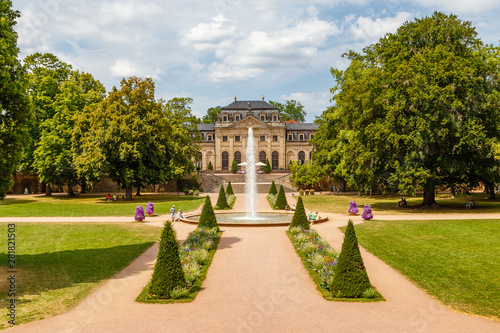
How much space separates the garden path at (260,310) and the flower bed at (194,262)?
29 cm

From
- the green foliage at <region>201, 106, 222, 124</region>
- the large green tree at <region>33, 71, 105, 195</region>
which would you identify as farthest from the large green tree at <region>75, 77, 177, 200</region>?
the green foliage at <region>201, 106, 222, 124</region>

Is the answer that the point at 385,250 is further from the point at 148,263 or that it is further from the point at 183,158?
the point at 183,158

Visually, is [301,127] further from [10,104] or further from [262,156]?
[10,104]

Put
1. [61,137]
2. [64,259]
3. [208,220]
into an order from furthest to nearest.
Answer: [61,137] < [208,220] < [64,259]

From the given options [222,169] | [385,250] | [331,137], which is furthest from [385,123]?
[222,169]

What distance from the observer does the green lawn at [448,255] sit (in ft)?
36.7

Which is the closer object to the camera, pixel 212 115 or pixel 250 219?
pixel 250 219

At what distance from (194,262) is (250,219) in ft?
44.3

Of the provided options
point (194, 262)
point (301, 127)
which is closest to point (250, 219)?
point (194, 262)

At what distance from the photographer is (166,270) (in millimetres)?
11055

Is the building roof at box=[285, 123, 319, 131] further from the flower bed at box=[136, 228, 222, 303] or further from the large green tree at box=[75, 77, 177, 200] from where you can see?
the flower bed at box=[136, 228, 222, 303]

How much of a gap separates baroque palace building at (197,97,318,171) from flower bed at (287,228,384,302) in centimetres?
7698

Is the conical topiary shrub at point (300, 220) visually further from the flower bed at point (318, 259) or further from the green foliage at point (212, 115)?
the green foliage at point (212, 115)

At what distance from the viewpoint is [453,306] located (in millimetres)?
10344
